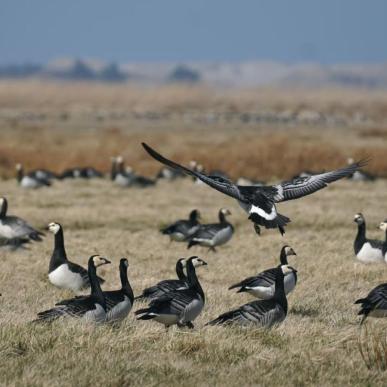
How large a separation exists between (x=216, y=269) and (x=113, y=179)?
14.7 metres

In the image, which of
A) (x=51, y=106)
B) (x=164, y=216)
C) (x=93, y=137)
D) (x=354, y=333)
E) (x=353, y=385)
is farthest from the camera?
(x=51, y=106)

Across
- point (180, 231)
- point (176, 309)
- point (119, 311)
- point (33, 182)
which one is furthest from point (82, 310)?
point (33, 182)

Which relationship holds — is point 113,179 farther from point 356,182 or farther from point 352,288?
point 352,288

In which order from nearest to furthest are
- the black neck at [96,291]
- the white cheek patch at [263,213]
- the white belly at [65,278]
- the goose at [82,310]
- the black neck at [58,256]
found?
the goose at [82,310] → the black neck at [96,291] → the white cheek patch at [263,213] → the white belly at [65,278] → the black neck at [58,256]

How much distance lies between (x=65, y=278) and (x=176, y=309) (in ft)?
10.4

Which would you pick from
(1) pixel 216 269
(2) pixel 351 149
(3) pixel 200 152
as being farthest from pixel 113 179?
(1) pixel 216 269

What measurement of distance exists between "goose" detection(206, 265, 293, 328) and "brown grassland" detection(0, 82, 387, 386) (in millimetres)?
212

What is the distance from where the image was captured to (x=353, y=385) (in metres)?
7.17

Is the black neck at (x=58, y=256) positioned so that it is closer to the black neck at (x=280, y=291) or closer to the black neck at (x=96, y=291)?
the black neck at (x=96, y=291)

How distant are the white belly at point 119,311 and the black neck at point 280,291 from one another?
1548 mm

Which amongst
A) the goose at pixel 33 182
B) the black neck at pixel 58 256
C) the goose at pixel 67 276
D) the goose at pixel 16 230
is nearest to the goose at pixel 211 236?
the goose at pixel 16 230

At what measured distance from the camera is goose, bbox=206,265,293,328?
29.0ft

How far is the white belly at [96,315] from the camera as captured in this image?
29.0 feet

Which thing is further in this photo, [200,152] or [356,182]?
[200,152]
